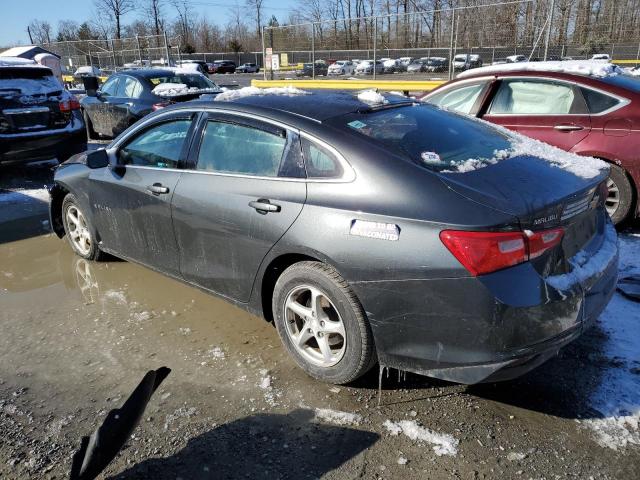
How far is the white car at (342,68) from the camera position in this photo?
17.8 meters

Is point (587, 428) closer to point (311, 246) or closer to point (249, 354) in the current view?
point (311, 246)

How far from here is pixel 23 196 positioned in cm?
800

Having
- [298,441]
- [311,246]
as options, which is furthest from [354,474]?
[311,246]

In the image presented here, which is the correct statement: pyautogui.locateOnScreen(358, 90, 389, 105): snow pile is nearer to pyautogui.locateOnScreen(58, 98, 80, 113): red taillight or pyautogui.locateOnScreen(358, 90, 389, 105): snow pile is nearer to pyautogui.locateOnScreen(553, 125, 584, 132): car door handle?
pyautogui.locateOnScreen(553, 125, 584, 132): car door handle

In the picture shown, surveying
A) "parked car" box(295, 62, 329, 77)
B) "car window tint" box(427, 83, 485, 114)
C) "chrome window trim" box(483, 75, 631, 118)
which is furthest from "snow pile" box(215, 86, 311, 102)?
"parked car" box(295, 62, 329, 77)

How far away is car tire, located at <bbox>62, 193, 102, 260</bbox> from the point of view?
16.0 feet

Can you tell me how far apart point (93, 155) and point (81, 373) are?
5.96ft

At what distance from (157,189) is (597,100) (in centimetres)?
432

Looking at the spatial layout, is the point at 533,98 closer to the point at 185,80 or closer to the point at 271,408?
the point at 271,408

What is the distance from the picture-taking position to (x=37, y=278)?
4.91 m

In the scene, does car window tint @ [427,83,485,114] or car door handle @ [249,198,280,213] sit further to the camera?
car window tint @ [427,83,485,114]

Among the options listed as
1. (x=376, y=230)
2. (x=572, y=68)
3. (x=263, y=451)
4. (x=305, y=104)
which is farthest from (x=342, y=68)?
(x=263, y=451)

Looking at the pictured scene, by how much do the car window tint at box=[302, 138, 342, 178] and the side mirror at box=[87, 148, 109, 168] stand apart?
2.05m

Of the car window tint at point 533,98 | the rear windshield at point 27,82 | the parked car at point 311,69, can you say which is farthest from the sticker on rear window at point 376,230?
the parked car at point 311,69
